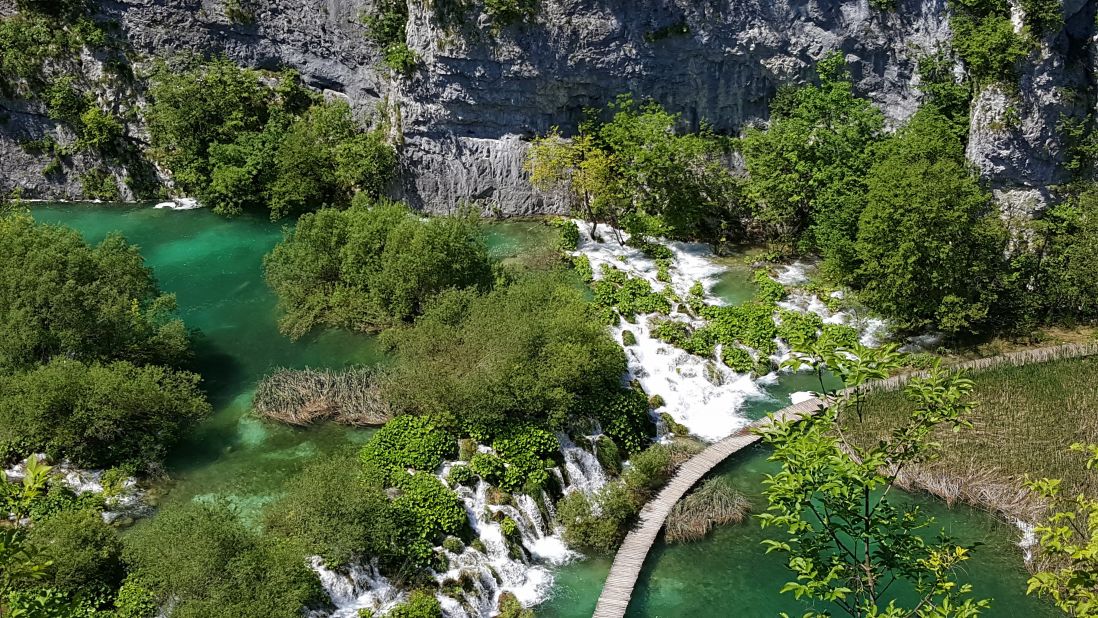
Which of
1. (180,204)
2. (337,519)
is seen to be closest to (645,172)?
(337,519)

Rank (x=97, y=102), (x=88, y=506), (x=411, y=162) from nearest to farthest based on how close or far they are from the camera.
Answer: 1. (x=88, y=506)
2. (x=411, y=162)
3. (x=97, y=102)

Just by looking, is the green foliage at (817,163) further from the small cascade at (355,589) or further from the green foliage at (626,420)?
the small cascade at (355,589)

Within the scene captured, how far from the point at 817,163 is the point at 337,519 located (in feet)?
75.2

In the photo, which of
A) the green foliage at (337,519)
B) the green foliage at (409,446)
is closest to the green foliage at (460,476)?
the green foliage at (409,446)

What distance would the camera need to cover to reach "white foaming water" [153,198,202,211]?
40.0m

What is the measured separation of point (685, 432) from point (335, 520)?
10.7m

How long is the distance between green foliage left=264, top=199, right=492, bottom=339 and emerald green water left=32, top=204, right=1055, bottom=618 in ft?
3.16

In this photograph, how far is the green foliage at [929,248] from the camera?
27516mm

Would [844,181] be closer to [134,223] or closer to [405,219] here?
[405,219]

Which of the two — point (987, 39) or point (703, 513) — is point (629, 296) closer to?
point (703, 513)

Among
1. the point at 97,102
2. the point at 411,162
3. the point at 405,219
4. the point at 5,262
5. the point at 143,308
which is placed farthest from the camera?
the point at 97,102

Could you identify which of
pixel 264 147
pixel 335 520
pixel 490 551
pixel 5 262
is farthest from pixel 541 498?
pixel 264 147

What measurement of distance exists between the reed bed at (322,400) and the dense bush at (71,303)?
11.5ft

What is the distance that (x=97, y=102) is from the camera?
40656 millimetres
